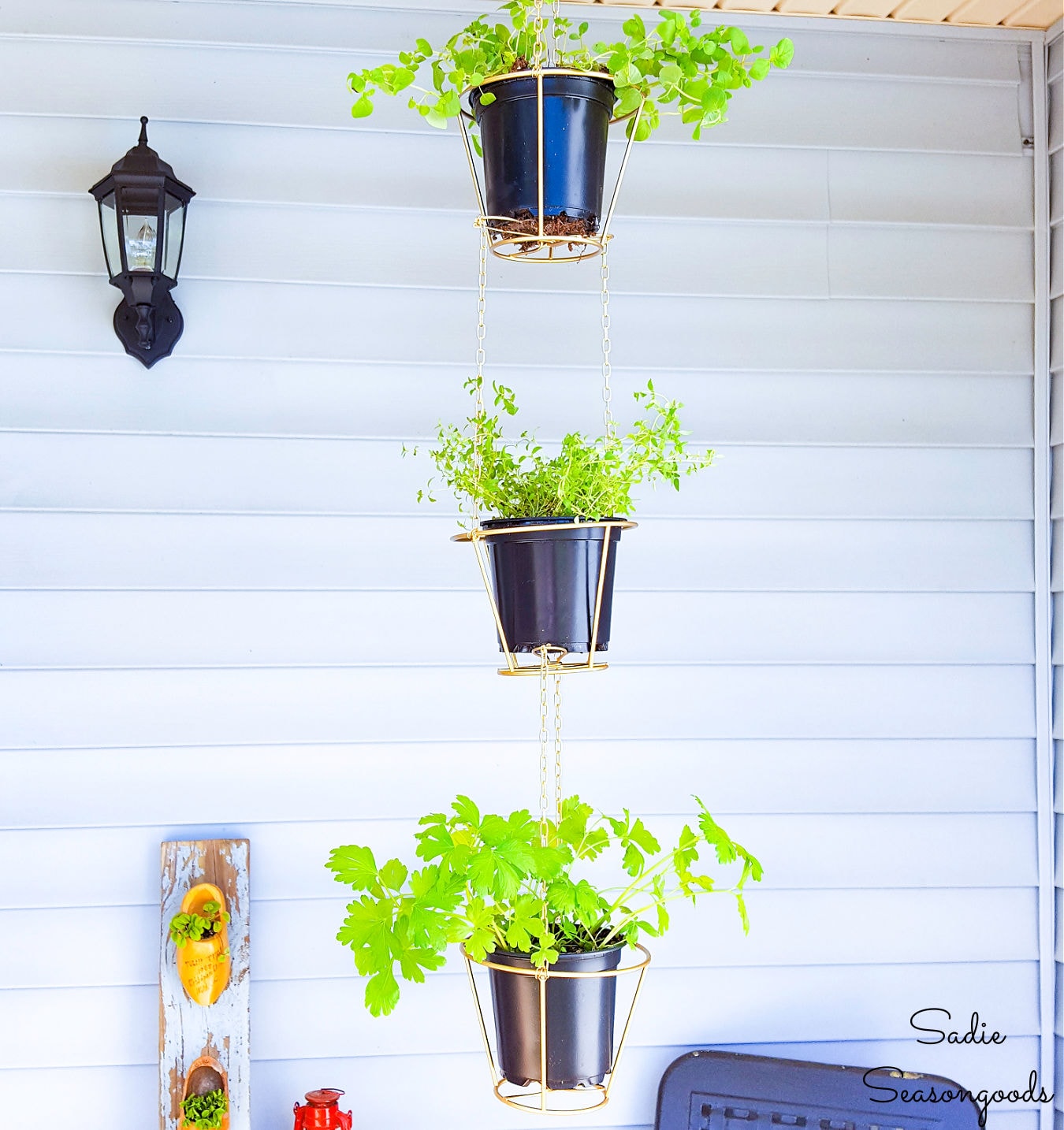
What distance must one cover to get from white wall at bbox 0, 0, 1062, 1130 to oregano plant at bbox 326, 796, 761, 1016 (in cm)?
48

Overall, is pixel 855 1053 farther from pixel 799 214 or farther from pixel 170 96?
pixel 170 96

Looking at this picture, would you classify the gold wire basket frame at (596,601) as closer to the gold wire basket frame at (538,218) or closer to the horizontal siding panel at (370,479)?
the gold wire basket frame at (538,218)

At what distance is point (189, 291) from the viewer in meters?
1.88

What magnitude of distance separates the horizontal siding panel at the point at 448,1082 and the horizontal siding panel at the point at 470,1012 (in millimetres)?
20

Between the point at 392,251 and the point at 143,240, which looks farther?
the point at 392,251

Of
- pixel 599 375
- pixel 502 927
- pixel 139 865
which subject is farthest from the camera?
pixel 599 375

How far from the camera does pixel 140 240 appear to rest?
175cm

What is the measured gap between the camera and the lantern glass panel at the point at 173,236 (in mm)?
1774

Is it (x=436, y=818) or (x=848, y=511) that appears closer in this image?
(x=436, y=818)

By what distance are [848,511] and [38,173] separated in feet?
5.01

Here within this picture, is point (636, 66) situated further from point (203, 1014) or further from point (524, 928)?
point (203, 1014)

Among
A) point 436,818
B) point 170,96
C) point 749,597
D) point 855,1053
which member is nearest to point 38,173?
point 170,96

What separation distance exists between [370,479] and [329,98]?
2.20 feet

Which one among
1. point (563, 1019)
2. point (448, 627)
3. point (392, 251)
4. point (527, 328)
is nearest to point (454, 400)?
point (527, 328)
